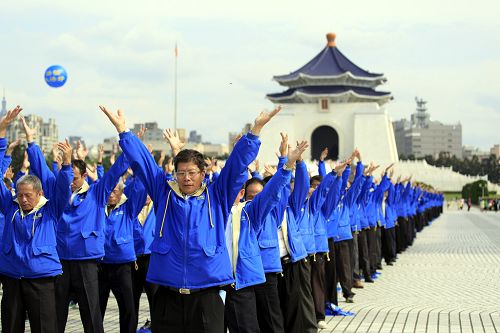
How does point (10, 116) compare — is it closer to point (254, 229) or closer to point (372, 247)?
point (254, 229)

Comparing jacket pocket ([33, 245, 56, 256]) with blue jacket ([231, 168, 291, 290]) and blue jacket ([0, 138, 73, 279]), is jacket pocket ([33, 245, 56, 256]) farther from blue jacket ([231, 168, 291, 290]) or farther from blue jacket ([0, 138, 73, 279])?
blue jacket ([231, 168, 291, 290])

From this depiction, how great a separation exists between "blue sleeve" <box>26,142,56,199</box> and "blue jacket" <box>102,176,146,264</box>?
1.01m

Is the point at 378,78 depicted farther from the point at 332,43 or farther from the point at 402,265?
the point at 402,265

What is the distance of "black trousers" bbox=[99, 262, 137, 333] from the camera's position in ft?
23.4

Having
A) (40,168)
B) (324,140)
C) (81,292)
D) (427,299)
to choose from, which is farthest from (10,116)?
(324,140)

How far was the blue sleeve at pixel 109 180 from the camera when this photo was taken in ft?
21.9

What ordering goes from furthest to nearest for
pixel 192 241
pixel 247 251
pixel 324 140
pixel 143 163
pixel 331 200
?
pixel 324 140 → pixel 331 200 → pixel 247 251 → pixel 143 163 → pixel 192 241

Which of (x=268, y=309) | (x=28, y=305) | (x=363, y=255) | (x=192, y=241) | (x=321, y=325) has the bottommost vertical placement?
(x=321, y=325)

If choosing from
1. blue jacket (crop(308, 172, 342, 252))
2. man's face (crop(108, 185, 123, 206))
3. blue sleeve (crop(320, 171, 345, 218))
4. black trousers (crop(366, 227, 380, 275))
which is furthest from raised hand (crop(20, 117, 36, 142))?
black trousers (crop(366, 227, 380, 275))

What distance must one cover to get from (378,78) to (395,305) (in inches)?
2469

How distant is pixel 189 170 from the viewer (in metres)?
4.71

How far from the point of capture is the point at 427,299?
10.8 meters

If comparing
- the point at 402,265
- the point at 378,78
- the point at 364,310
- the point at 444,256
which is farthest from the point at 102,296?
the point at 378,78

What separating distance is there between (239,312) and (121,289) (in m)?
1.83
